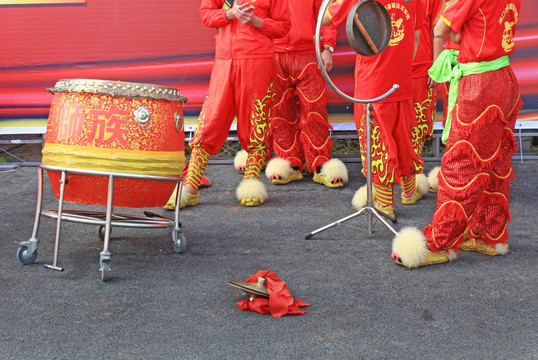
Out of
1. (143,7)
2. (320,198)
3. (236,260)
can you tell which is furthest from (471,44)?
(143,7)

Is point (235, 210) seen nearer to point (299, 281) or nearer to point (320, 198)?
point (320, 198)

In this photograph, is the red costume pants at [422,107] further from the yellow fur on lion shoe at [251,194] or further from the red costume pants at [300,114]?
the yellow fur on lion shoe at [251,194]

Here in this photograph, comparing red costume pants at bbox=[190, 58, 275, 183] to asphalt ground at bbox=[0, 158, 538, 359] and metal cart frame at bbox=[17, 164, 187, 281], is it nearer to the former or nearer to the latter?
asphalt ground at bbox=[0, 158, 538, 359]

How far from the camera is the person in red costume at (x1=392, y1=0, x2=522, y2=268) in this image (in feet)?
10.2

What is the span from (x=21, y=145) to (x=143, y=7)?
201 centimetres

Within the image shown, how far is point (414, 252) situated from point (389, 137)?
108 cm

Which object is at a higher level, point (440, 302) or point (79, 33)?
point (79, 33)

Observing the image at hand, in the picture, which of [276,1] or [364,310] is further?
[276,1]

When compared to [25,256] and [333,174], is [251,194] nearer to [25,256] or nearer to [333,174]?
[333,174]

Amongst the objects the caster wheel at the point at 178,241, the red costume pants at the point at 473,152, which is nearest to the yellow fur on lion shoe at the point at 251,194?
the caster wheel at the point at 178,241

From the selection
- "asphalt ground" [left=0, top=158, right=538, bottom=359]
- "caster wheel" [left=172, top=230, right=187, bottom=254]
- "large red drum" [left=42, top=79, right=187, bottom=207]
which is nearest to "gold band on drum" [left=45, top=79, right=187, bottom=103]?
"large red drum" [left=42, top=79, right=187, bottom=207]

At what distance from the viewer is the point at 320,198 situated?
493 centimetres

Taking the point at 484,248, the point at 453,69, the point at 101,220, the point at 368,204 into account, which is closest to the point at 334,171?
the point at 368,204

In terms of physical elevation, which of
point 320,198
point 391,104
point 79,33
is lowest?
point 320,198
